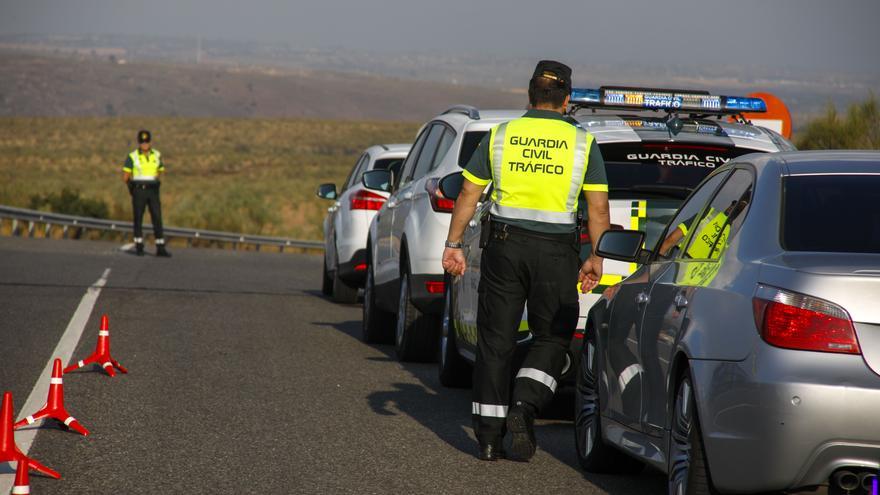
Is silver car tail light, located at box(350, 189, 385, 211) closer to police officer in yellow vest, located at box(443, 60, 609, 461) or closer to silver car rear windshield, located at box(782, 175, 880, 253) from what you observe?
police officer in yellow vest, located at box(443, 60, 609, 461)

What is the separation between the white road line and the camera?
24.5ft

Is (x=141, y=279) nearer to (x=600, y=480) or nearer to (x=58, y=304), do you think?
(x=58, y=304)

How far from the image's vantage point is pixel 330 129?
4616 inches

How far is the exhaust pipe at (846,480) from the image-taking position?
4922 mm

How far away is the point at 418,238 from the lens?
10.8 m

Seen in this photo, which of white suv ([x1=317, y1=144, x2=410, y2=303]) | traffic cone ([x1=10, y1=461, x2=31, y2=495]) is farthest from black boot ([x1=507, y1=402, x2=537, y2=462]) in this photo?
white suv ([x1=317, y1=144, x2=410, y2=303])

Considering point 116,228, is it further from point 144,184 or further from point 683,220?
point 683,220

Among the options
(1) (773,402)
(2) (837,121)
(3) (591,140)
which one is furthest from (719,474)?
(2) (837,121)

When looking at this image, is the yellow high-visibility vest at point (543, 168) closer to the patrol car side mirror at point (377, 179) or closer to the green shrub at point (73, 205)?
the patrol car side mirror at point (377, 179)

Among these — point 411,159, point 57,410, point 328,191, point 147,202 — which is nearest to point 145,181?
point 147,202

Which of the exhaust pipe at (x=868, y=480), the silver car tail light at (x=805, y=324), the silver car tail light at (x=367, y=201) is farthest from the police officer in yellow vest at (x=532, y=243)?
the silver car tail light at (x=367, y=201)

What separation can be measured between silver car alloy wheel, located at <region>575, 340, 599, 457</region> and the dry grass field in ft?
109

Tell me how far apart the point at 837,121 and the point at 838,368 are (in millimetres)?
17570

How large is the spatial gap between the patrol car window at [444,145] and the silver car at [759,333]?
4.15 meters
